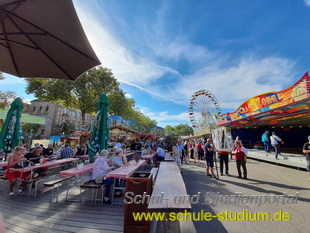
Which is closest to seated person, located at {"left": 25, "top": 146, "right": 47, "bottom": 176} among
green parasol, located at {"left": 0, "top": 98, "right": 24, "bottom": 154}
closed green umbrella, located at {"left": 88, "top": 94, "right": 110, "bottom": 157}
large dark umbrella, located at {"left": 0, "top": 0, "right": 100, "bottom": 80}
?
closed green umbrella, located at {"left": 88, "top": 94, "right": 110, "bottom": 157}

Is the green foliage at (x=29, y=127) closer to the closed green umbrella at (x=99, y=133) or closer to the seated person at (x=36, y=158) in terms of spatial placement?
the seated person at (x=36, y=158)

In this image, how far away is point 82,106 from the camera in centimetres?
2092

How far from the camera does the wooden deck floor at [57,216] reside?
2786 millimetres

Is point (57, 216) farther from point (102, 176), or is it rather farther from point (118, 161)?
point (118, 161)

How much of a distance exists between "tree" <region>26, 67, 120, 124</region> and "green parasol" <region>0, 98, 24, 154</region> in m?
12.3

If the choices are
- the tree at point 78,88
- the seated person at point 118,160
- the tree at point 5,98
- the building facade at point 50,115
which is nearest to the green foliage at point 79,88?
the tree at point 78,88

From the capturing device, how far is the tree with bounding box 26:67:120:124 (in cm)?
1845

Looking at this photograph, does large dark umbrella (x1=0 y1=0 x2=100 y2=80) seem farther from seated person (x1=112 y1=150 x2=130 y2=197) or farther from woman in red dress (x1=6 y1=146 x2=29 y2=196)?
seated person (x1=112 y1=150 x2=130 y2=197)

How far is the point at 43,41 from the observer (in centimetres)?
250

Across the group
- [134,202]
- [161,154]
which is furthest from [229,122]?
[134,202]

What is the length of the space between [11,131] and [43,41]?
703 centimetres

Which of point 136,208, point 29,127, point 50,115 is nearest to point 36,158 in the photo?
point 136,208

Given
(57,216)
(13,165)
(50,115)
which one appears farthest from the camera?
(50,115)

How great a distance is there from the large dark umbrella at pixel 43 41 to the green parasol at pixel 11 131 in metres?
5.83
